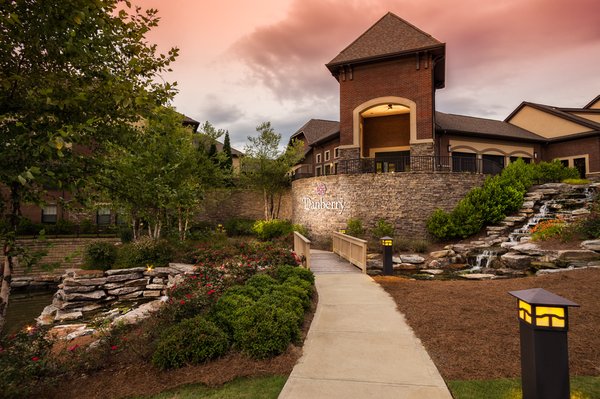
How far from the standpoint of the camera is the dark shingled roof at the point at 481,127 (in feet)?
82.9

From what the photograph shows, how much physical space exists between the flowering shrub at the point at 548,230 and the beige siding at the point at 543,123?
55.4ft

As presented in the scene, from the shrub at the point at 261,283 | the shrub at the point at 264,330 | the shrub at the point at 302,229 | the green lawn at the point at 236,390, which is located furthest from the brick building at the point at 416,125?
the green lawn at the point at 236,390

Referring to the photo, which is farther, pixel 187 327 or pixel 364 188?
Answer: pixel 364 188

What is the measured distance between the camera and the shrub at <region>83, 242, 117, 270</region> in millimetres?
14414

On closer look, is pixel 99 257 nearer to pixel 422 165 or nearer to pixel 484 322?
pixel 484 322

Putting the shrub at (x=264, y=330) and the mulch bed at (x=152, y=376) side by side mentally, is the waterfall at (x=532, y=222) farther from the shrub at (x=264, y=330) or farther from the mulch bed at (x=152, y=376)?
the mulch bed at (x=152, y=376)

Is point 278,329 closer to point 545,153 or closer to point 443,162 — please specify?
point 443,162

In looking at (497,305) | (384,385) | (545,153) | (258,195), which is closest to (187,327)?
(384,385)

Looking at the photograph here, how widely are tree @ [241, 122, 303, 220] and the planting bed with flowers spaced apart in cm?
2012

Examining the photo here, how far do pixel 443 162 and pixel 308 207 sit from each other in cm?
1137

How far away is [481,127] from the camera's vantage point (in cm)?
2752

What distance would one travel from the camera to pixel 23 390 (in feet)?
12.5

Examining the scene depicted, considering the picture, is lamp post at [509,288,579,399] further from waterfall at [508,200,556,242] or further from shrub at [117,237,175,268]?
waterfall at [508,200,556,242]

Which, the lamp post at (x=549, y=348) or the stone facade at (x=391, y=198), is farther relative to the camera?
the stone facade at (x=391, y=198)
